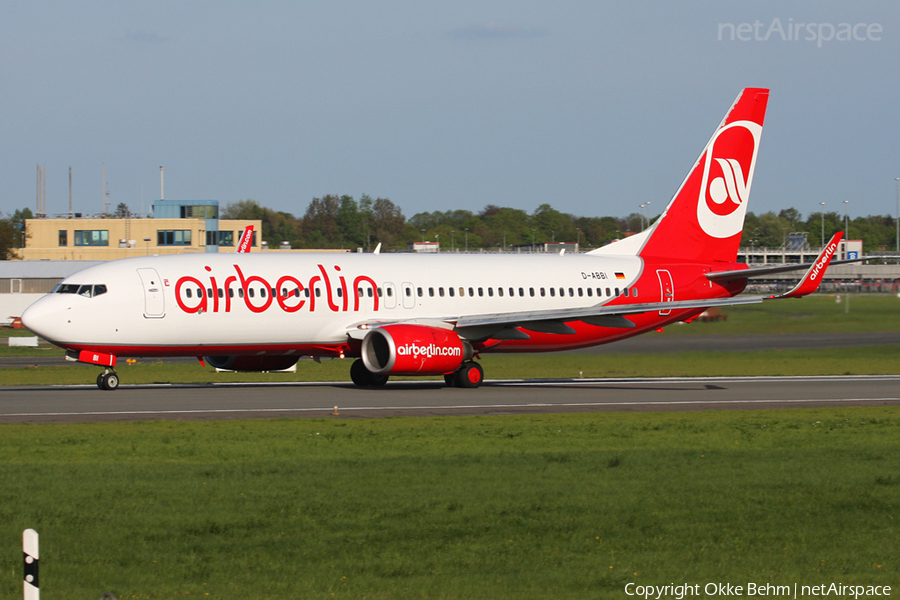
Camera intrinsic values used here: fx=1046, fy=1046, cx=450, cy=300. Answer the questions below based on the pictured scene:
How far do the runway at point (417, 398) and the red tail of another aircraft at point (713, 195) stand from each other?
555cm

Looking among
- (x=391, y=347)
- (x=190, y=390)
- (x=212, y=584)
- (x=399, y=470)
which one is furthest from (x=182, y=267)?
(x=212, y=584)

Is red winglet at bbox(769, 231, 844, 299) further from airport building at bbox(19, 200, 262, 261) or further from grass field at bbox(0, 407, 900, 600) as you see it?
airport building at bbox(19, 200, 262, 261)

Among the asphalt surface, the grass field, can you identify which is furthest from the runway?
the asphalt surface

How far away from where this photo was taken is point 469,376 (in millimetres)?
30766

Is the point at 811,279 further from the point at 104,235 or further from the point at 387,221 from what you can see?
the point at 387,221

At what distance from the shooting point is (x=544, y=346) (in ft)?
111

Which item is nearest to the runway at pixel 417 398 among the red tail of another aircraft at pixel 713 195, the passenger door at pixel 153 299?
the passenger door at pixel 153 299

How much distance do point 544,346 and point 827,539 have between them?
75.9ft

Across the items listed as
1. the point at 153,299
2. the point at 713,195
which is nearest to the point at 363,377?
the point at 153,299

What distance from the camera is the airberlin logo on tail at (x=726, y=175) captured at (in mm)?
36781

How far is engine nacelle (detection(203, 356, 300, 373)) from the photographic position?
31.1 m

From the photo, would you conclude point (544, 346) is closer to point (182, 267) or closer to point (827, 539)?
point (182, 267)
